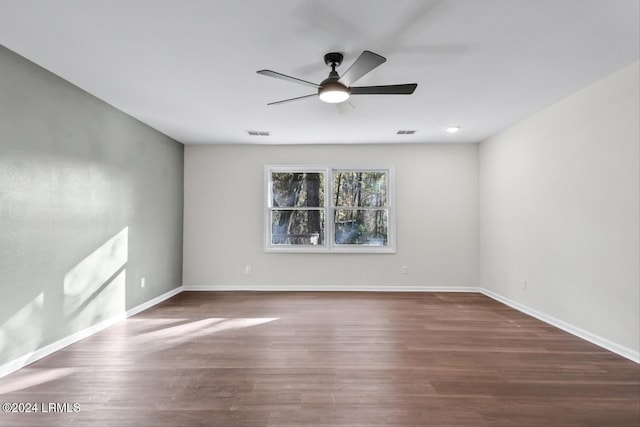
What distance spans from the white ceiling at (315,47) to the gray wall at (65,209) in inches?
12.3

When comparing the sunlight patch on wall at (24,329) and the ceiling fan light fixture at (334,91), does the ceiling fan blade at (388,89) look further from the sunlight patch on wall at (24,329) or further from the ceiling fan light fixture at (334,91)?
the sunlight patch on wall at (24,329)

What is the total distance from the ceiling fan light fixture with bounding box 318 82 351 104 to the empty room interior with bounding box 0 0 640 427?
0.05 ft

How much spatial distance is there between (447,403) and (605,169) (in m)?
2.55

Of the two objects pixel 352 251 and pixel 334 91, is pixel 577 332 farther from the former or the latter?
pixel 334 91

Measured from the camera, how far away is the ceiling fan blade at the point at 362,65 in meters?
2.06

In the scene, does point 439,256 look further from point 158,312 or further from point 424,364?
point 158,312

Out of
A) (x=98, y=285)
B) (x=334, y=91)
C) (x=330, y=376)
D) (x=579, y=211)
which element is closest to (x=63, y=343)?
(x=98, y=285)

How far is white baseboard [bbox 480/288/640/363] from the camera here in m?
2.73

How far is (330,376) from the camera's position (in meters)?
2.42

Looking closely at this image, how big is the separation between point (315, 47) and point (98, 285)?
3.20 meters

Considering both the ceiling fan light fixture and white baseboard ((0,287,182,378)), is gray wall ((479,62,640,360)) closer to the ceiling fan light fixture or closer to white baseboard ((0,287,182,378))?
the ceiling fan light fixture

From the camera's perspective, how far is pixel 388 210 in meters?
5.48

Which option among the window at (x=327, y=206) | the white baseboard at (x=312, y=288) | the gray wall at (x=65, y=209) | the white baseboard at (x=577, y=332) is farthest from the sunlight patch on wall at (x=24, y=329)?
the white baseboard at (x=577, y=332)

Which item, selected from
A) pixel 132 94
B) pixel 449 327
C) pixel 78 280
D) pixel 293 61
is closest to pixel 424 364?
pixel 449 327
